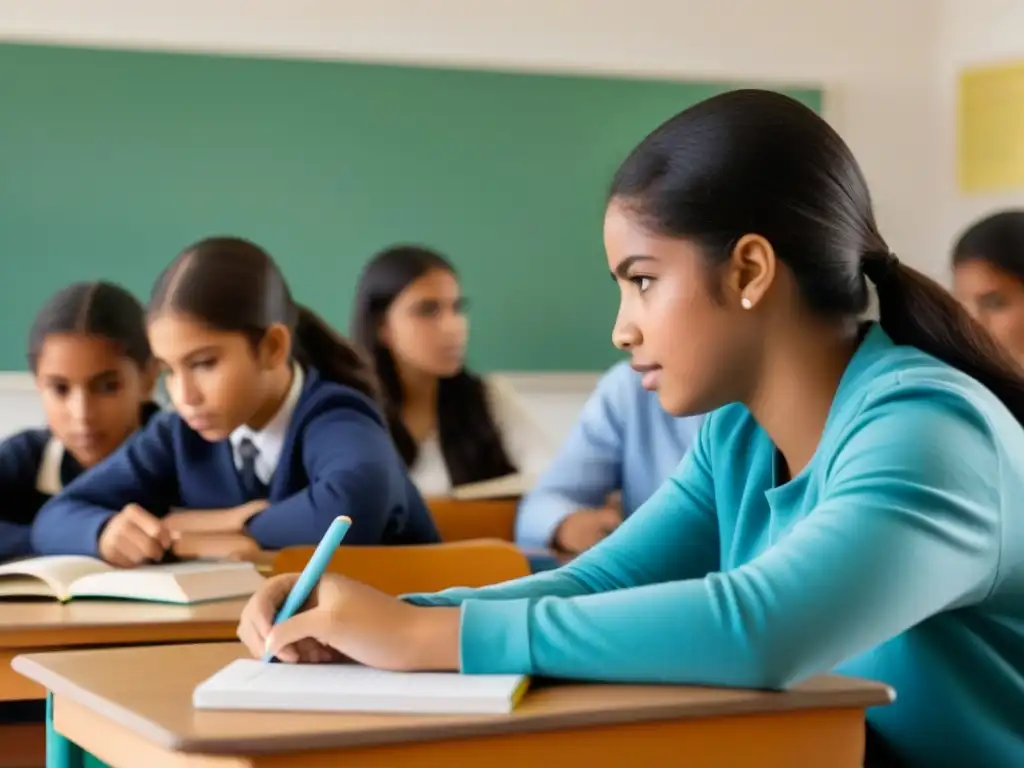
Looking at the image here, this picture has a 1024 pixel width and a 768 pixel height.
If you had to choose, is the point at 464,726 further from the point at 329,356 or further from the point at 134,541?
the point at 329,356

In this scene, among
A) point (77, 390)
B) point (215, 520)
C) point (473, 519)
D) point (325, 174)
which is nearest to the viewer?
point (215, 520)

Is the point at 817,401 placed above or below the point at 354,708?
above

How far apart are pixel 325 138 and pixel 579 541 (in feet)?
6.36

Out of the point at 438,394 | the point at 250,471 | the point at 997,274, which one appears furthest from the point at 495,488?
the point at 997,274

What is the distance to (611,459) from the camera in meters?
3.41

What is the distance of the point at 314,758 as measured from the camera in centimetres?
94

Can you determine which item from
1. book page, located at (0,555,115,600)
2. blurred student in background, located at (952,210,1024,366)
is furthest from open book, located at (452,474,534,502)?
book page, located at (0,555,115,600)

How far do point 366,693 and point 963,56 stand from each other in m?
4.62

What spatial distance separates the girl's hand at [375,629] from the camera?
1.11m

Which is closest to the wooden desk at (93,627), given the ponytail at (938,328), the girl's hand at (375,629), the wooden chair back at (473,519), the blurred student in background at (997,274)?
the girl's hand at (375,629)

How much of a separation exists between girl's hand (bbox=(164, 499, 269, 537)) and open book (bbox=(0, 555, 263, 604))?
36cm

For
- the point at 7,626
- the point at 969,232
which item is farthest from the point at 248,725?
the point at 969,232

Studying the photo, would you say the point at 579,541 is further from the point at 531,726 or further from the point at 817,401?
the point at 531,726

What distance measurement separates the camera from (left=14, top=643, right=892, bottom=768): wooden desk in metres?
0.95
